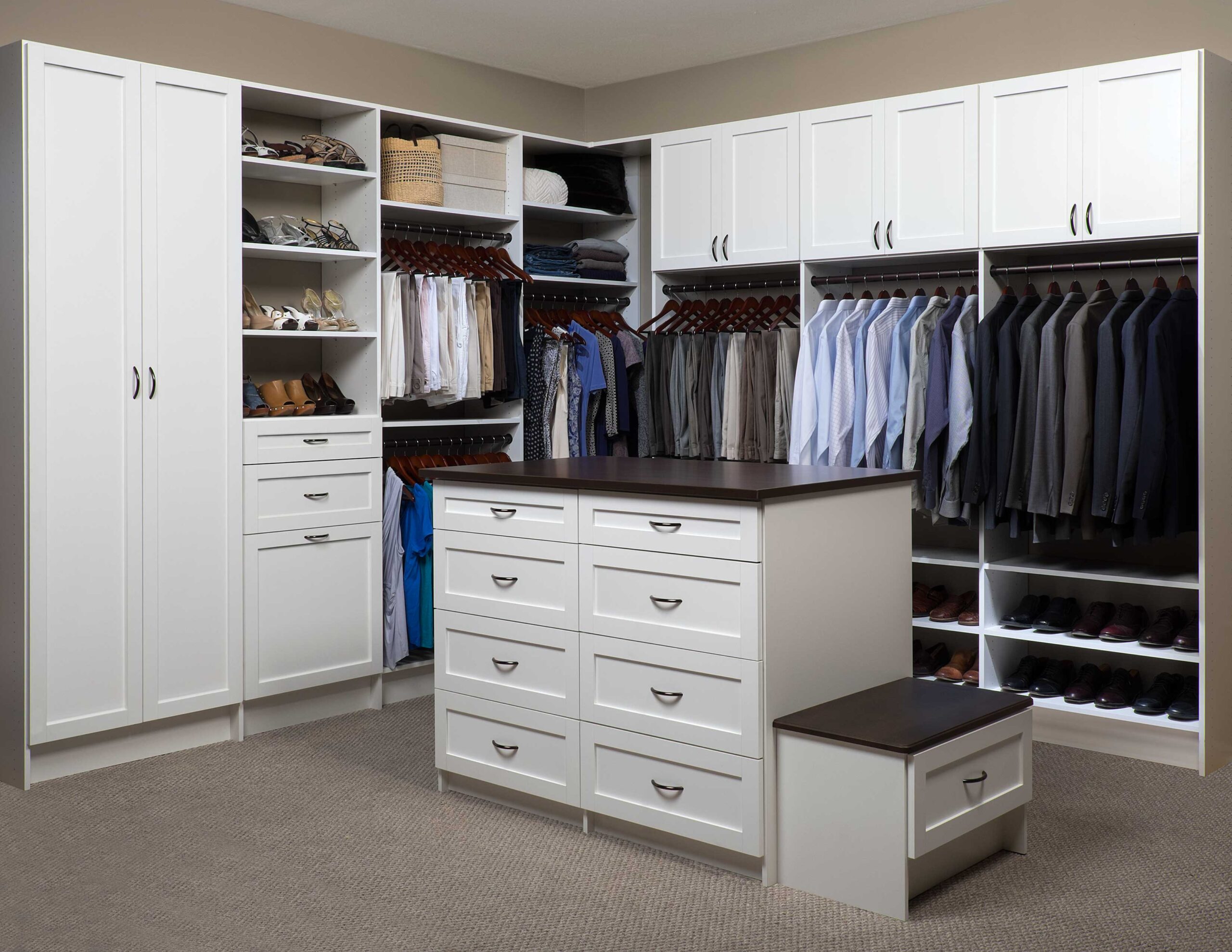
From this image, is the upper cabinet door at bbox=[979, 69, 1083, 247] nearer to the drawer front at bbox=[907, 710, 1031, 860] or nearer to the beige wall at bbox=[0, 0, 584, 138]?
the drawer front at bbox=[907, 710, 1031, 860]

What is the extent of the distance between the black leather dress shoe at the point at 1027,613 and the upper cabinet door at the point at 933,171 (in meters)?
1.35

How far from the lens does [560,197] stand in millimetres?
5469

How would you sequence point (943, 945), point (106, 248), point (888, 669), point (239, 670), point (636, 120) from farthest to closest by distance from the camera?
point (636, 120)
point (239, 670)
point (106, 248)
point (888, 669)
point (943, 945)

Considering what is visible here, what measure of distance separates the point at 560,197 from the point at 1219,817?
3.64 m

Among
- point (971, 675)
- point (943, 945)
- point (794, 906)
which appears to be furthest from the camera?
point (971, 675)

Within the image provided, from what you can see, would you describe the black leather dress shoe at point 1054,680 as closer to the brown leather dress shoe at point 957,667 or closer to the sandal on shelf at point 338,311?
the brown leather dress shoe at point 957,667

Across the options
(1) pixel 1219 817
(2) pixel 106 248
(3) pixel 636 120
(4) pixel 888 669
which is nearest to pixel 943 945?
(4) pixel 888 669

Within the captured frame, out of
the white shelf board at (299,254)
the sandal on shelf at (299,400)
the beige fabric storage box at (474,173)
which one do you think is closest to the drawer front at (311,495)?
the sandal on shelf at (299,400)

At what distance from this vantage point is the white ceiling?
4.76 metres

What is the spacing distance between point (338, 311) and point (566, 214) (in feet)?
4.55

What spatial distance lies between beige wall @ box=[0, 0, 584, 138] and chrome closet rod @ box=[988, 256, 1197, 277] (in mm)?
2541

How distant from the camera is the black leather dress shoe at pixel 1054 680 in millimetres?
4305

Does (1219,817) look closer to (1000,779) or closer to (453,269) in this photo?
(1000,779)

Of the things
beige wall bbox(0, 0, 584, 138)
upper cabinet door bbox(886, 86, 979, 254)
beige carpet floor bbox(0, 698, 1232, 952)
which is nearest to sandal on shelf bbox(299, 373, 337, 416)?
beige wall bbox(0, 0, 584, 138)
